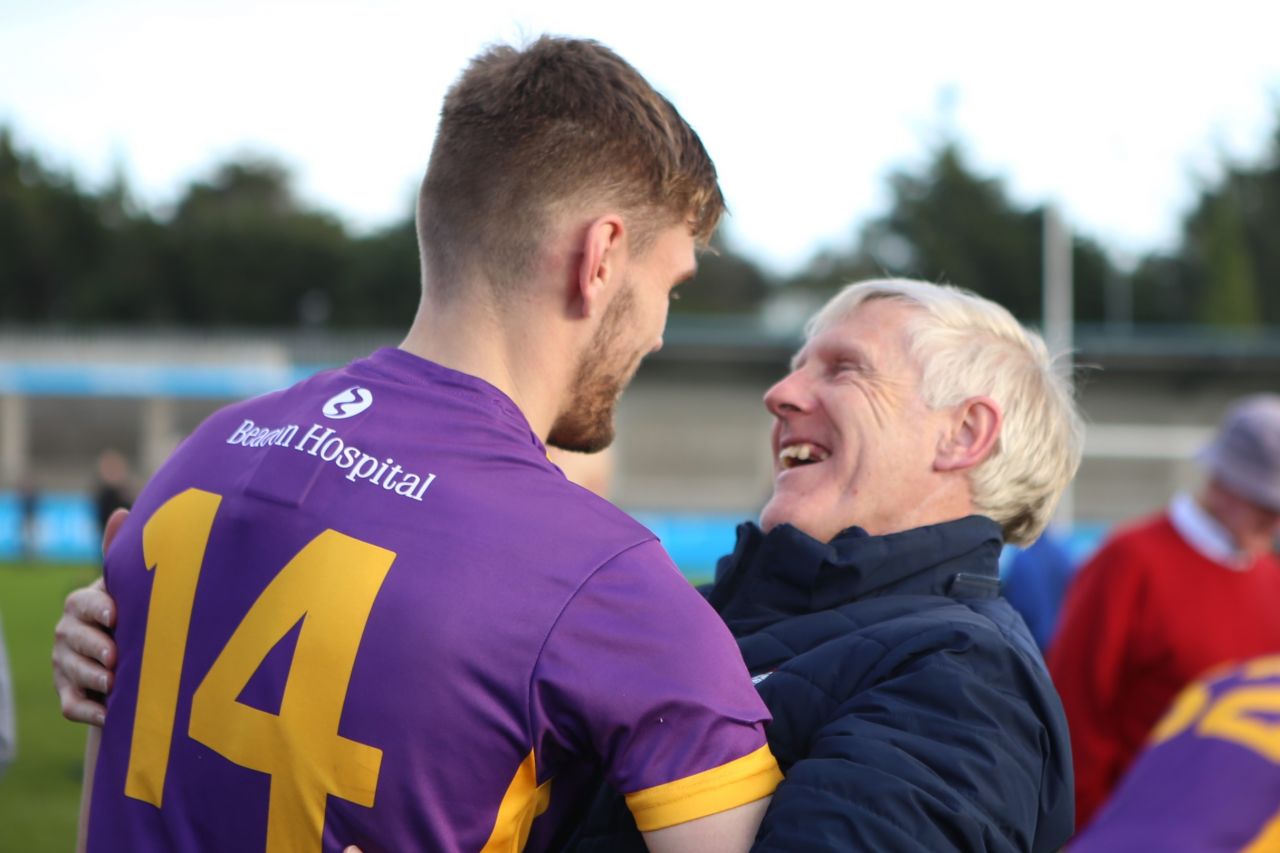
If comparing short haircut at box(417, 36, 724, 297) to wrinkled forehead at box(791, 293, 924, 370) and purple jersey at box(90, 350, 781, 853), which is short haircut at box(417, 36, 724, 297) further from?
wrinkled forehead at box(791, 293, 924, 370)

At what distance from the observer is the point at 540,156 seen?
1.88 meters

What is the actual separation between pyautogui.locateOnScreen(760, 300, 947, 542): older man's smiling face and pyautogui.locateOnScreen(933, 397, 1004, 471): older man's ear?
0.06ft

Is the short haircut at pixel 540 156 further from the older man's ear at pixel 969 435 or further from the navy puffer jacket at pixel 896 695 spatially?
the older man's ear at pixel 969 435

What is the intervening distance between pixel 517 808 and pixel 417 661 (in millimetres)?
246

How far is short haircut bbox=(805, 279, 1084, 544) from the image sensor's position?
249 centimetres

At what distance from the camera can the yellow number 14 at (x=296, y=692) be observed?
164cm

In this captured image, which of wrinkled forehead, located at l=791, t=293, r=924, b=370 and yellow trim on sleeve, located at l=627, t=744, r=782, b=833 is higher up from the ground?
wrinkled forehead, located at l=791, t=293, r=924, b=370

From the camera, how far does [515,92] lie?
1.91 meters

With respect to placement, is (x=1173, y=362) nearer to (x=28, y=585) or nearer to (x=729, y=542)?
(x=729, y=542)

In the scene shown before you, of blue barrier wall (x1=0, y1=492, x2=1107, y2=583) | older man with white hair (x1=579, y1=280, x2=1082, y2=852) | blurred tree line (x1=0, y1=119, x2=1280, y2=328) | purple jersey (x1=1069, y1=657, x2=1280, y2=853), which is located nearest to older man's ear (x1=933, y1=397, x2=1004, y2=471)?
older man with white hair (x1=579, y1=280, x2=1082, y2=852)

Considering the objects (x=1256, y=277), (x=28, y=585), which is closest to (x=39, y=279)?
(x=28, y=585)

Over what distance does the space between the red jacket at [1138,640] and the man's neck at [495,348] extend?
3.27m

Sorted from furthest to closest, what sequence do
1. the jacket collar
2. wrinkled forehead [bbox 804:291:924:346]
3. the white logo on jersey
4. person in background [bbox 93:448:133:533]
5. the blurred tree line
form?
the blurred tree line → person in background [bbox 93:448:133:533] → wrinkled forehead [bbox 804:291:924:346] → the jacket collar → the white logo on jersey

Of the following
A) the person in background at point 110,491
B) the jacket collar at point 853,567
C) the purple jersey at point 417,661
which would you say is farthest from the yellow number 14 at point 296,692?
the person in background at point 110,491
